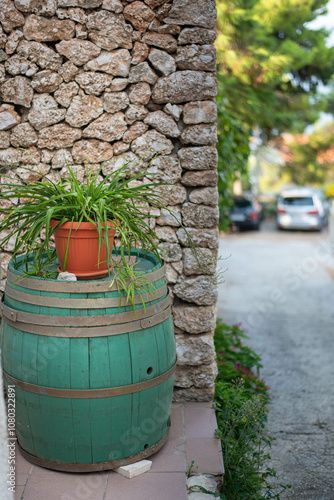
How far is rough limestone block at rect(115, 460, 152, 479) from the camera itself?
2.42 m

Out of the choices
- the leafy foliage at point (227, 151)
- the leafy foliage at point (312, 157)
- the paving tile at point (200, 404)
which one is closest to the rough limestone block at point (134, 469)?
the paving tile at point (200, 404)

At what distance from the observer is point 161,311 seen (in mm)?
2506

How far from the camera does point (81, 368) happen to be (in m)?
→ 2.27

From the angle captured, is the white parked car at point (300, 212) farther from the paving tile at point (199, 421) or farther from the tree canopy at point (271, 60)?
the paving tile at point (199, 421)

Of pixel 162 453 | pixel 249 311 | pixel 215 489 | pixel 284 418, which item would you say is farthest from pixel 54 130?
pixel 249 311

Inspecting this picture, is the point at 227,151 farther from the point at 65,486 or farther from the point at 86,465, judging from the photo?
the point at 65,486

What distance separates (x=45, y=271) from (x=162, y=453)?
3.80 feet

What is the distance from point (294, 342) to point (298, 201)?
11.5 m

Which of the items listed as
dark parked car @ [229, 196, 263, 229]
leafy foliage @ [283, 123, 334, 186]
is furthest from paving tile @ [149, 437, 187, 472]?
leafy foliage @ [283, 123, 334, 186]

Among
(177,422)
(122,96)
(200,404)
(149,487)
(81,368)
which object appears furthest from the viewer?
(200,404)

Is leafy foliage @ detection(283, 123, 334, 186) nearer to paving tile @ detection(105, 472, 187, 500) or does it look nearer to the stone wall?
the stone wall

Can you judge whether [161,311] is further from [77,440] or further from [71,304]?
[77,440]

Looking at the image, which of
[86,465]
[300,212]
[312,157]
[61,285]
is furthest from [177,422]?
[312,157]

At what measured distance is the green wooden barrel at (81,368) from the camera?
2270 mm
